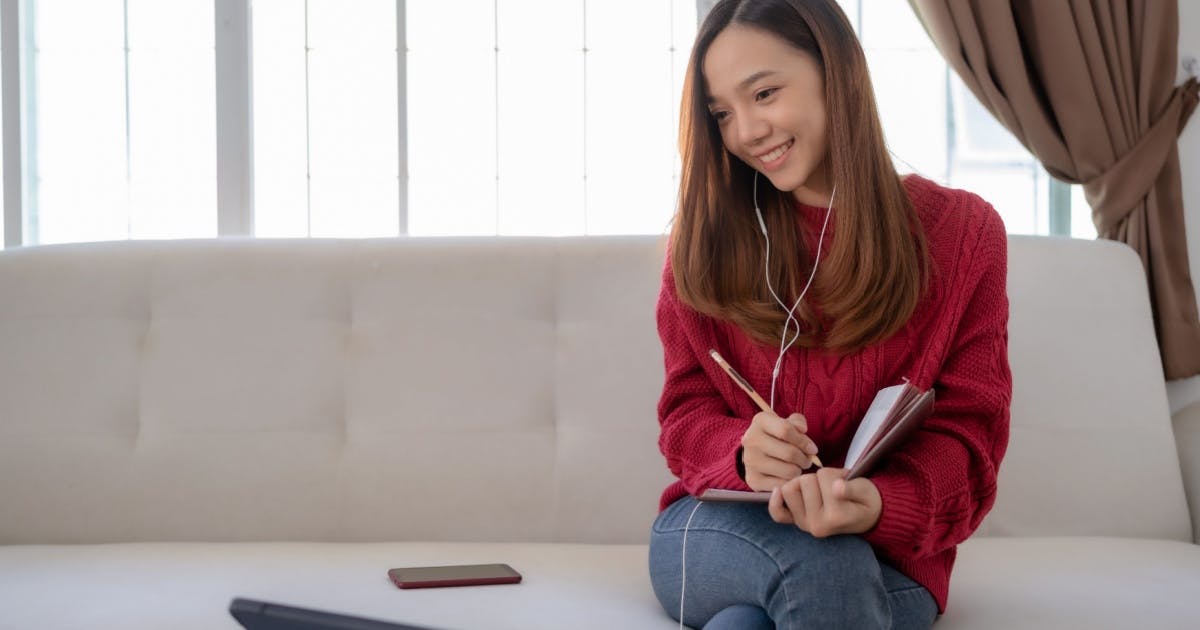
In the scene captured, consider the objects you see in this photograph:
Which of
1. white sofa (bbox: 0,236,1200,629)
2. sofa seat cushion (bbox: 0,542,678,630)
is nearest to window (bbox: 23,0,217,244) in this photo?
white sofa (bbox: 0,236,1200,629)

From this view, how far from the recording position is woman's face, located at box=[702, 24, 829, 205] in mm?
1469

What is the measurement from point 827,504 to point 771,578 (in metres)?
0.10

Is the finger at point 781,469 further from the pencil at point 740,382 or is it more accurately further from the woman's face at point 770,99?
the woman's face at point 770,99

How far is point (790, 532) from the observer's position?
48.9 inches

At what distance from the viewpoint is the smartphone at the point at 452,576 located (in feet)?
5.17

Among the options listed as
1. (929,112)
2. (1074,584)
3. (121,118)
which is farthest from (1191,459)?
(121,118)

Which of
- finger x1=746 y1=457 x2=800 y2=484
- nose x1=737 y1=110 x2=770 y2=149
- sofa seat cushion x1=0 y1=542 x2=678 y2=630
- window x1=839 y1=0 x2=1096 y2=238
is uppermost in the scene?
window x1=839 y1=0 x2=1096 y2=238

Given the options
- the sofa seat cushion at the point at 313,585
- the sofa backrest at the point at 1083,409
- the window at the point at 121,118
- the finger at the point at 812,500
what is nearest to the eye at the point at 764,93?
the finger at the point at 812,500

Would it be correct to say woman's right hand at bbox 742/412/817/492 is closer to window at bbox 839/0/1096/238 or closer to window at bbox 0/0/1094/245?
window at bbox 0/0/1094/245

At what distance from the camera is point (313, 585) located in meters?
1.58

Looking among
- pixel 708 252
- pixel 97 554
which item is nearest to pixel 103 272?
pixel 97 554

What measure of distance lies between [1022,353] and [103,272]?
5.77 ft

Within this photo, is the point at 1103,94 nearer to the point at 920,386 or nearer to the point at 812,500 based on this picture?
the point at 920,386

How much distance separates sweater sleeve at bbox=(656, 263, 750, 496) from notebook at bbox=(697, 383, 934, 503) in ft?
0.48
